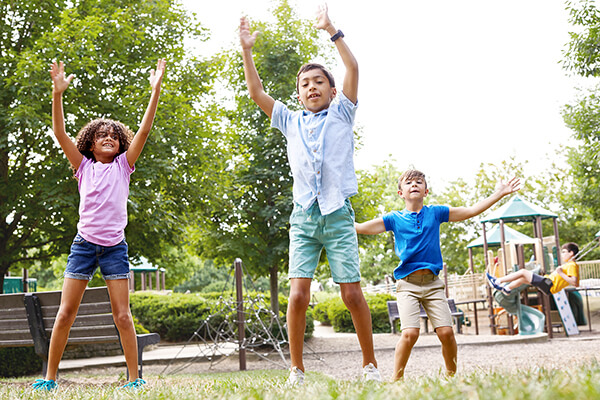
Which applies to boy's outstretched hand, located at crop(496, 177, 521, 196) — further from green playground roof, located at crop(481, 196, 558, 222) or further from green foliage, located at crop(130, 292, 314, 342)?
green playground roof, located at crop(481, 196, 558, 222)

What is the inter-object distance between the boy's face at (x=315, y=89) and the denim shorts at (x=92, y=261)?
5.56ft

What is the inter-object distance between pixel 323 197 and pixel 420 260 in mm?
1001

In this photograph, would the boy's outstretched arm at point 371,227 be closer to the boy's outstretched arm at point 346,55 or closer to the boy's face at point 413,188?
the boy's face at point 413,188

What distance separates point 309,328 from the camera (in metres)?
14.2

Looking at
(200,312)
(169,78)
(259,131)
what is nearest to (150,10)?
(169,78)

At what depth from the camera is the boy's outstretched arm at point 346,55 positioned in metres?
3.66

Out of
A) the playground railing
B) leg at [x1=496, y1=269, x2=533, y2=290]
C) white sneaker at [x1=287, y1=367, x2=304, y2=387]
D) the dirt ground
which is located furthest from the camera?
the playground railing

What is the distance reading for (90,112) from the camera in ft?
32.3

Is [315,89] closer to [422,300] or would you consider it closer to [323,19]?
[323,19]

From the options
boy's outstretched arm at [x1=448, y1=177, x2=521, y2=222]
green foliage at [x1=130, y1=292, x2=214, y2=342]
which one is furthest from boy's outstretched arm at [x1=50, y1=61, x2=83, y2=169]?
green foliage at [x1=130, y1=292, x2=214, y2=342]

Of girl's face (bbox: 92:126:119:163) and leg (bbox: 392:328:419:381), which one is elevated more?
girl's face (bbox: 92:126:119:163)

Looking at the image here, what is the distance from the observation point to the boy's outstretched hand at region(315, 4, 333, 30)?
3.66 m

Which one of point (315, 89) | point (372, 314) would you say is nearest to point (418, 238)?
point (315, 89)

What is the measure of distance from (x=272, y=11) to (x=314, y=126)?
12.1m
